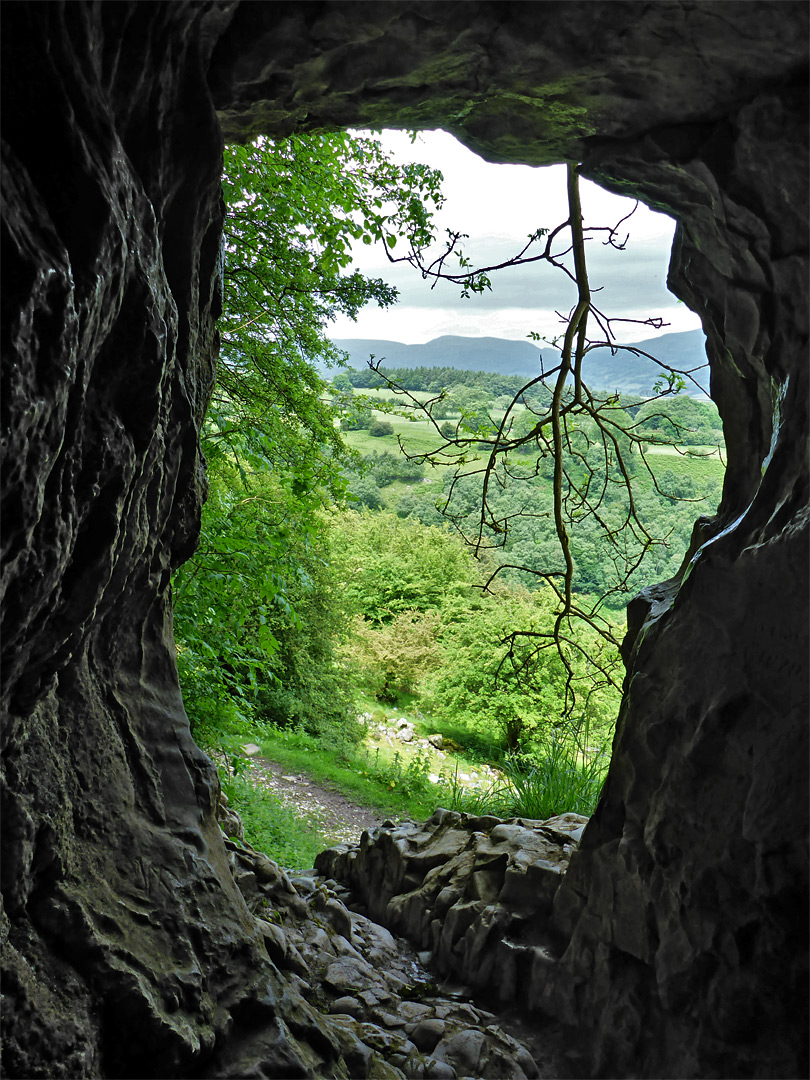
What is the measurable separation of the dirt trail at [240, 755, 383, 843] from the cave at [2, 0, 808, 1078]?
5.13 m

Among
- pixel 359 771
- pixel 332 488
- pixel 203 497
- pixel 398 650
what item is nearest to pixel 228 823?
pixel 203 497

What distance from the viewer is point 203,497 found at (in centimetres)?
298

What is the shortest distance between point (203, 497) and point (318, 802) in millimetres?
6666

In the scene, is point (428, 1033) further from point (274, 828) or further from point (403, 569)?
point (403, 569)

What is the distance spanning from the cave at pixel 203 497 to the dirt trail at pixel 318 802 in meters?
5.13

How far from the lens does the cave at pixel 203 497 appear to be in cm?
160

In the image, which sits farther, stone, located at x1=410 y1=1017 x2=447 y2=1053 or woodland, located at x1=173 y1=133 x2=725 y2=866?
woodland, located at x1=173 y1=133 x2=725 y2=866

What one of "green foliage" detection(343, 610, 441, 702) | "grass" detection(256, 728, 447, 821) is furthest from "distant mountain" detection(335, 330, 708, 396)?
"grass" detection(256, 728, 447, 821)

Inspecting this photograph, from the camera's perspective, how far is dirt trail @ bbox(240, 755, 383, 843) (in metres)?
8.06

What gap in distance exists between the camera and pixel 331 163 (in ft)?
14.7

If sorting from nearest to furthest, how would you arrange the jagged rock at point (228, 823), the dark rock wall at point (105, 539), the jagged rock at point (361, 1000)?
the dark rock wall at point (105, 539) < the jagged rock at point (361, 1000) < the jagged rock at point (228, 823)

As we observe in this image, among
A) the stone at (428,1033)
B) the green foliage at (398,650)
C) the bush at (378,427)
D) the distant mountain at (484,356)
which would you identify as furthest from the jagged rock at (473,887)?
the distant mountain at (484,356)

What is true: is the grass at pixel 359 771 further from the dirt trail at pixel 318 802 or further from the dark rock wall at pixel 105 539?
the dark rock wall at pixel 105 539

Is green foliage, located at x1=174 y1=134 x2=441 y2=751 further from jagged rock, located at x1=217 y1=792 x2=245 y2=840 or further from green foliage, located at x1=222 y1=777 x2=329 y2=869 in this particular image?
green foliage, located at x1=222 y1=777 x2=329 y2=869
